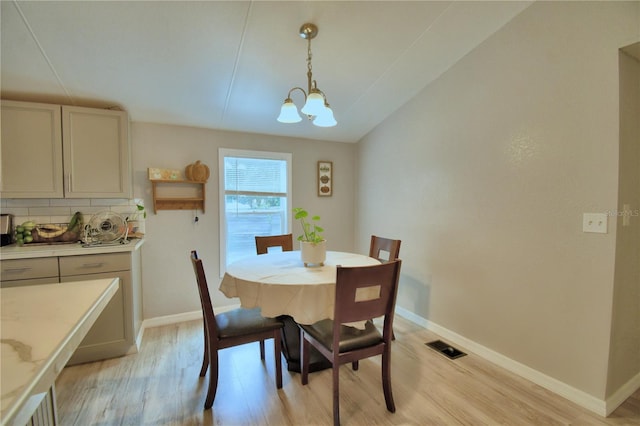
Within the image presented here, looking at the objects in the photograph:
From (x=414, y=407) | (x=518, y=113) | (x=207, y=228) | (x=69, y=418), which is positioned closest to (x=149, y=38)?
(x=207, y=228)

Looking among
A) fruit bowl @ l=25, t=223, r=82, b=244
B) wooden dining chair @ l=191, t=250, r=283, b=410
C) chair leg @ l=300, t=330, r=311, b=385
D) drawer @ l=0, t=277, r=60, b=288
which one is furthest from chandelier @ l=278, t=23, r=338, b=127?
fruit bowl @ l=25, t=223, r=82, b=244

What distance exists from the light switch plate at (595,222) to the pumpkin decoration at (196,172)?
3.14 meters

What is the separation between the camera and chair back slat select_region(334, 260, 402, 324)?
1498 millimetres

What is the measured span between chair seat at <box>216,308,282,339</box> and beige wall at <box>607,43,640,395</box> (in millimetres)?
2088

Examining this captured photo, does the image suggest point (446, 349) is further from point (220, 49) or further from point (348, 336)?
point (220, 49)

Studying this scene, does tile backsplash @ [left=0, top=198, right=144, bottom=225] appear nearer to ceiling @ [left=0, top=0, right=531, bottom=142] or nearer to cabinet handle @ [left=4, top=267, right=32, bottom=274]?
cabinet handle @ [left=4, top=267, right=32, bottom=274]

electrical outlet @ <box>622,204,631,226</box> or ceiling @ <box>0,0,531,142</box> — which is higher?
ceiling @ <box>0,0,531,142</box>

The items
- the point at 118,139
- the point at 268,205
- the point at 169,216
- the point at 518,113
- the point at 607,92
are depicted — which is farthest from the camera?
the point at 268,205

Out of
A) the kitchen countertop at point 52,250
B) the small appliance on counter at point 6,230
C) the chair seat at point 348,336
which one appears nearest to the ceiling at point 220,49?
the small appliance on counter at point 6,230

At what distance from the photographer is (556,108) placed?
1873mm

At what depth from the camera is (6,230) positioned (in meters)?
2.28

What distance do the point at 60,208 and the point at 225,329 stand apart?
2044 millimetres

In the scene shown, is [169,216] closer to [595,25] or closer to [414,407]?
[414,407]

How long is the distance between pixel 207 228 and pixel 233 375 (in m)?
1.58
